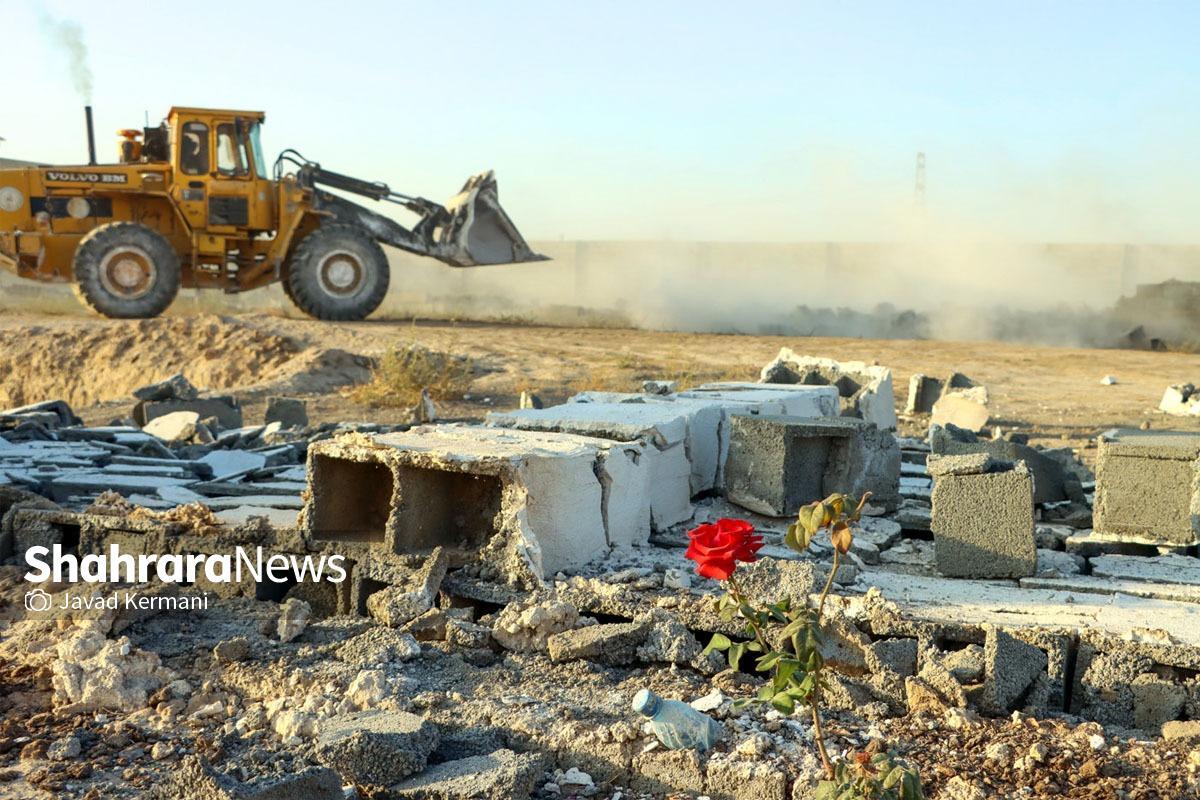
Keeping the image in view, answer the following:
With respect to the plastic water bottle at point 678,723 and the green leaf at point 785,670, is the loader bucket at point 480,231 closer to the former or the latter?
the plastic water bottle at point 678,723

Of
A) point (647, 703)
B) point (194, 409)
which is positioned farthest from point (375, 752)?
point (194, 409)

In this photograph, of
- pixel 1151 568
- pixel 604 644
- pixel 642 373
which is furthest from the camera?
pixel 642 373

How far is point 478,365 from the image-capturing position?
52.0ft

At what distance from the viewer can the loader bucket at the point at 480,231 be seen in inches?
720

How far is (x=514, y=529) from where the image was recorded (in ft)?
15.4

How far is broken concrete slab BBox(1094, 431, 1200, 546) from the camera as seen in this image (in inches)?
200

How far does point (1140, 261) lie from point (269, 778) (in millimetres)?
42793

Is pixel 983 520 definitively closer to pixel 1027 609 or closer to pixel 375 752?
pixel 1027 609

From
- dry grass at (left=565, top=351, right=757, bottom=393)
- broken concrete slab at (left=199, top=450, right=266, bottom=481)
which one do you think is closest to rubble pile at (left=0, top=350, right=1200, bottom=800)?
broken concrete slab at (left=199, top=450, right=266, bottom=481)

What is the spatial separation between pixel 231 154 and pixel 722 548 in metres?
15.0

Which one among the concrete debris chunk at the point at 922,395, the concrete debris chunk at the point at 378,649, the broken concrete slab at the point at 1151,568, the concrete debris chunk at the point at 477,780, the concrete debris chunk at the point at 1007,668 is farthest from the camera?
the concrete debris chunk at the point at 922,395

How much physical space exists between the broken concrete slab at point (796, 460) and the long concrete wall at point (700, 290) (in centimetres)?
1670

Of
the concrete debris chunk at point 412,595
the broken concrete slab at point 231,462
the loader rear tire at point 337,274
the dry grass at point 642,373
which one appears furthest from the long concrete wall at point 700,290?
the concrete debris chunk at point 412,595

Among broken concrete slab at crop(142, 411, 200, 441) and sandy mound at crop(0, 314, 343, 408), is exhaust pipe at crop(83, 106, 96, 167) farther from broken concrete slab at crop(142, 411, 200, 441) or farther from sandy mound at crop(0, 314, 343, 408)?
broken concrete slab at crop(142, 411, 200, 441)
